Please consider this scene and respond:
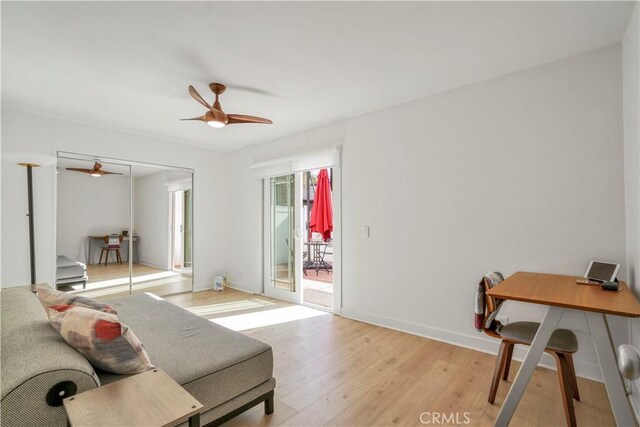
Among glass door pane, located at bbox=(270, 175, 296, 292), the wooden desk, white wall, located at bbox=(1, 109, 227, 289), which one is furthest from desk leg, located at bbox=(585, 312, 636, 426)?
white wall, located at bbox=(1, 109, 227, 289)

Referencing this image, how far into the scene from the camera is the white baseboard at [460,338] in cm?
229

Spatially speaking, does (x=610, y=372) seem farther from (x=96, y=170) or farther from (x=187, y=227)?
(x=96, y=170)

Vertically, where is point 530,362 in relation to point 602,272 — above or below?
below

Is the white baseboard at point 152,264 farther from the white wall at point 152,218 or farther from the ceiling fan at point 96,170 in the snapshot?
the ceiling fan at point 96,170

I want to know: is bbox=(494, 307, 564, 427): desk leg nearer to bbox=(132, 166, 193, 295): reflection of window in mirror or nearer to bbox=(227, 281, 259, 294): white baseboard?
bbox=(227, 281, 259, 294): white baseboard

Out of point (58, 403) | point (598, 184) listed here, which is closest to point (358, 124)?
point (598, 184)

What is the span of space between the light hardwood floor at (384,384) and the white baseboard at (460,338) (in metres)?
0.07

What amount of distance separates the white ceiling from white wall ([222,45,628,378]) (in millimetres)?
250

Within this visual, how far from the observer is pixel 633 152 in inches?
75.4

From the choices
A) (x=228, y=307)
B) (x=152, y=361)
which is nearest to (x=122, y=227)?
(x=228, y=307)

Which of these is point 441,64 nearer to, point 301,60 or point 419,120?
point 419,120

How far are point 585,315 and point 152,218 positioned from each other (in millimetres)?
5114

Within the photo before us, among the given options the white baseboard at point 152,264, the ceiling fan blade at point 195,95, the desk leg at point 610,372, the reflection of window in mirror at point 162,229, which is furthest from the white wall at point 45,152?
the desk leg at point 610,372

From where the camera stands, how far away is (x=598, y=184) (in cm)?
226
